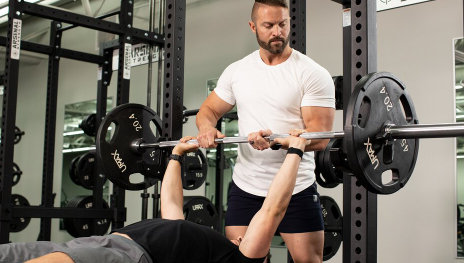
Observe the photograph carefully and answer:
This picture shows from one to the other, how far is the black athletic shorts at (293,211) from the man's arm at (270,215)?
12.3 inches

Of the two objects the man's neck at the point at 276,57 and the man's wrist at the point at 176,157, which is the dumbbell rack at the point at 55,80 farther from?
the man's neck at the point at 276,57

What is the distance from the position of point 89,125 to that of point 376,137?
4313 mm

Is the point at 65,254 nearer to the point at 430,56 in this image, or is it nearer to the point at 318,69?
the point at 318,69

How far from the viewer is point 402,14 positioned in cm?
525

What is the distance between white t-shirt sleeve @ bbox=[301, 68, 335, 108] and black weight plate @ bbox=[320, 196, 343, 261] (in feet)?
5.96

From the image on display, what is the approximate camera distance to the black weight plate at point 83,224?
216 inches

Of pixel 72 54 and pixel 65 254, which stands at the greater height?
pixel 72 54

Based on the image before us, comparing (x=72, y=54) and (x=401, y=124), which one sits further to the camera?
(x=72, y=54)

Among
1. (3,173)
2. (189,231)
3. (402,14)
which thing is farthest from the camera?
(402,14)

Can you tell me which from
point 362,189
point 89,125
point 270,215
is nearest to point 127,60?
point 89,125

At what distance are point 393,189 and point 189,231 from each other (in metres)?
0.74

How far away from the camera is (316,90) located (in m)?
2.52

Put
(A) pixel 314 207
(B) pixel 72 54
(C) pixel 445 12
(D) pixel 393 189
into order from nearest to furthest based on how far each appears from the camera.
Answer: (D) pixel 393 189 → (A) pixel 314 207 → (C) pixel 445 12 → (B) pixel 72 54

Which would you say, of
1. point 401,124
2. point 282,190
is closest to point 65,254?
point 282,190
